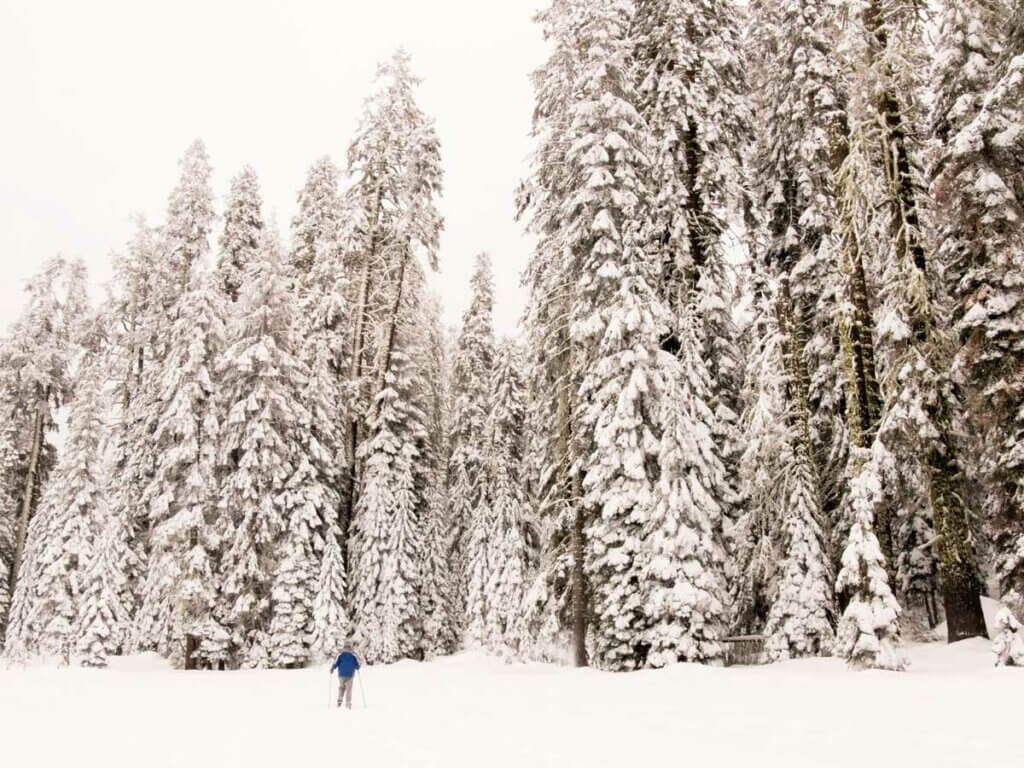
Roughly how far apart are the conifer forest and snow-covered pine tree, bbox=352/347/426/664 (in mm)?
149

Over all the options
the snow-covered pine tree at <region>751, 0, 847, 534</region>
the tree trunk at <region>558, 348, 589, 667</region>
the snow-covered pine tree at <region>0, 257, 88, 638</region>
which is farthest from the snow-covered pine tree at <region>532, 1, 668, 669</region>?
the snow-covered pine tree at <region>0, 257, 88, 638</region>

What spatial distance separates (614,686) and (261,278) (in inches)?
781

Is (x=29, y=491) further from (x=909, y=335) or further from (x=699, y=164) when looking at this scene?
(x=909, y=335)

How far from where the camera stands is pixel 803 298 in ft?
75.6

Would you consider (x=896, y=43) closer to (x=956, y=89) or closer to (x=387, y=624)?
(x=956, y=89)

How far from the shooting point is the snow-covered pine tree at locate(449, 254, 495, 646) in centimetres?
3906

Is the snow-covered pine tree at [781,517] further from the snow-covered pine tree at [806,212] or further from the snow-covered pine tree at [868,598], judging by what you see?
the snow-covered pine tree at [868,598]

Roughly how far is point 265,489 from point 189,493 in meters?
2.53

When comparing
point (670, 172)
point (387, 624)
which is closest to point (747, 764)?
point (670, 172)

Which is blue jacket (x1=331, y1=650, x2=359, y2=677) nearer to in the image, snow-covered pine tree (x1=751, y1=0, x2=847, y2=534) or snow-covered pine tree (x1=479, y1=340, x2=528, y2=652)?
snow-covered pine tree (x1=479, y1=340, x2=528, y2=652)

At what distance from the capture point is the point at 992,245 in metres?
15.4

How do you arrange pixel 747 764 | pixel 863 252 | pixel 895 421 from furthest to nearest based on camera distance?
pixel 863 252 < pixel 895 421 < pixel 747 764

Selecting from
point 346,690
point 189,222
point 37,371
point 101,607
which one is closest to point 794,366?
point 346,690

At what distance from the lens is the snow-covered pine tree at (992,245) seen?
586 inches
